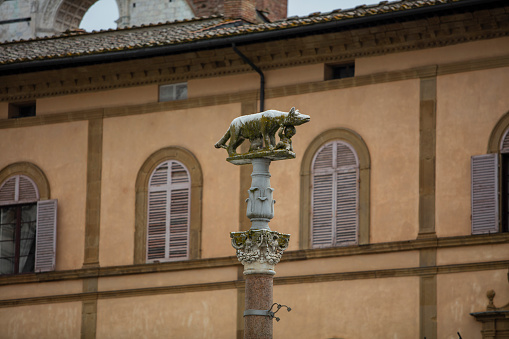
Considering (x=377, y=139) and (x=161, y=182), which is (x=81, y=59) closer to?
(x=161, y=182)

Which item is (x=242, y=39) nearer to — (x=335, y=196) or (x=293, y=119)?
(x=335, y=196)

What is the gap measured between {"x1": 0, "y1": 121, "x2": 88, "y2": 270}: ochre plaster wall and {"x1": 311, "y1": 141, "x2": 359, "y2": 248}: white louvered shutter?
17.4 ft

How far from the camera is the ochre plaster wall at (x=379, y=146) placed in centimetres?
3025

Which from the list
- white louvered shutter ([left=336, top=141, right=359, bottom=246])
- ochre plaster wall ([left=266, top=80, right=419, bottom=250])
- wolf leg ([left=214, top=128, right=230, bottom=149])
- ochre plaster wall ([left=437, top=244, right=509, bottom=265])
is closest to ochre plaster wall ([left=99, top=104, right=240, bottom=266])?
ochre plaster wall ([left=266, top=80, right=419, bottom=250])

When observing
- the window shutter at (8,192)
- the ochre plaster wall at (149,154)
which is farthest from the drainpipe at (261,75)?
the window shutter at (8,192)

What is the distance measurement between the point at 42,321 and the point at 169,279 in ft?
10.0

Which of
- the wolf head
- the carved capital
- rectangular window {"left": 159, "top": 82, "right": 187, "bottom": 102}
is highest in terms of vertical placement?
rectangular window {"left": 159, "top": 82, "right": 187, "bottom": 102}

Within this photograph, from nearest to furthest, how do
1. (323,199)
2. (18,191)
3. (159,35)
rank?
(323,199)
(18,191)
(159,35)

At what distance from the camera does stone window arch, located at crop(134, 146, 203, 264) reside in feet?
106

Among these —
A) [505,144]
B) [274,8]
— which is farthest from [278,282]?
[274,8]

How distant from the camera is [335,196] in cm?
3105

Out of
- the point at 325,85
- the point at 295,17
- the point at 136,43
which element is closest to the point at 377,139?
the point at 325,85

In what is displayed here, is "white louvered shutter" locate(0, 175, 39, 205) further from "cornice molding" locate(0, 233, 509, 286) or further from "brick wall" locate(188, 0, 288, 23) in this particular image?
"brick wall" locate(188, 0, 288, 23)

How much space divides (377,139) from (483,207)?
264cm
